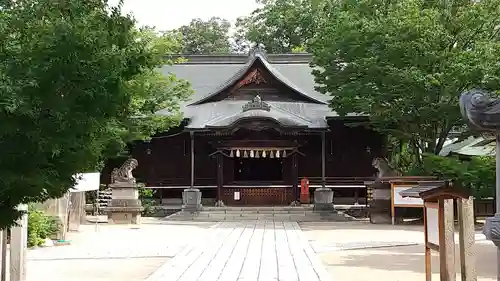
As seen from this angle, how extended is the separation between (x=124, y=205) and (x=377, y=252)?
38.3 feet

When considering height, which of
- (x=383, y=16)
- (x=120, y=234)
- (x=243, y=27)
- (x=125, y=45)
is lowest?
(x=120, y=234)

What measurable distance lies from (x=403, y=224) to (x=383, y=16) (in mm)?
7189

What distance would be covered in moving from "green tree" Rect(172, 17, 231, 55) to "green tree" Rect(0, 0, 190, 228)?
53.0 m

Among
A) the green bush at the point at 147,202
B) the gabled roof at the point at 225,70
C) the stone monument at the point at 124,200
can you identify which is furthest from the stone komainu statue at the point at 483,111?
the gabled roof at the point at 225,70

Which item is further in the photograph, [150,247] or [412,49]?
[412,49]

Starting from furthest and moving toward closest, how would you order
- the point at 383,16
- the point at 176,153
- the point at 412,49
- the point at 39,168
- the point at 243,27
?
the point at 243,27
the point at 176,153
the point at 383,16
the point at 412,49
the point at 39,168

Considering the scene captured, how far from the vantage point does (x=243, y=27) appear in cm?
5538

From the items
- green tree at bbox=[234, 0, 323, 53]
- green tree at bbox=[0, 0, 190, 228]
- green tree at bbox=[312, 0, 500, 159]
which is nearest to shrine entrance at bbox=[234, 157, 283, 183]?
green tree at bbox=[312, 0, 500, 159]

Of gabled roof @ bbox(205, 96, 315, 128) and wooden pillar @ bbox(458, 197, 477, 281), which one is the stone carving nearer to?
wooden pillar @ bbox(458, 197, 477, 281)

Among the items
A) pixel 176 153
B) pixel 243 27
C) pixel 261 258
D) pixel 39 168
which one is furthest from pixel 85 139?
pixel 243 27

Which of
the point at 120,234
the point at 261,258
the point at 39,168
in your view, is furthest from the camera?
the point at 120,234

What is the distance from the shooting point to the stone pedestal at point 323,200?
24062mm

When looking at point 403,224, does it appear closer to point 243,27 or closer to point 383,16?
point 383,16

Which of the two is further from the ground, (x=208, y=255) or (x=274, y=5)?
(x=274, y=5)
